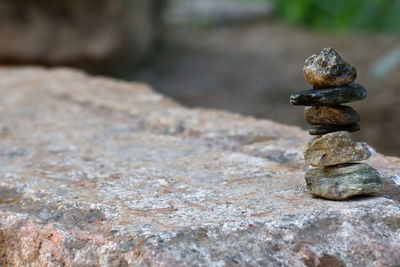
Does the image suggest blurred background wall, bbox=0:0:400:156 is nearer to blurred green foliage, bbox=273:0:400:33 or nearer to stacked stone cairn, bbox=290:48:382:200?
blurred green foliage, bbox=273:0:400:33

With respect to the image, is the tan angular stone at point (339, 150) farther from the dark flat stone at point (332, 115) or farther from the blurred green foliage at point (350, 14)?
the blurred green foliage at point (350, 14)

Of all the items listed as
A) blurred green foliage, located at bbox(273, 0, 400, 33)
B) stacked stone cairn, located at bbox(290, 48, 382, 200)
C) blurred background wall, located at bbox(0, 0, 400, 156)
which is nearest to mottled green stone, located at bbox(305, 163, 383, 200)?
stacked stone cairn, located at bbox(290, 48, 382, 200)

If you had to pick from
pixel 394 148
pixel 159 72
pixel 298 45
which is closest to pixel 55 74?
pixel 394 148

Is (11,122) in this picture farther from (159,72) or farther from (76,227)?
(159,72)

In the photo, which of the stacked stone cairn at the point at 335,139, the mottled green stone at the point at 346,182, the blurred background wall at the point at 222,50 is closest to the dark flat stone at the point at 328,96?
the stacked stone cairn at the point at 335,139

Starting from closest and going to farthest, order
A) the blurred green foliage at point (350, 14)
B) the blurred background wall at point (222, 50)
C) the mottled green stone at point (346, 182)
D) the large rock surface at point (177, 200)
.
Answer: the large rock surface at point (177, 200), the mottled green stone at point (346, 182), the blurred background wall at point (222, 50), the blurred green foliage at point (350, 14)
